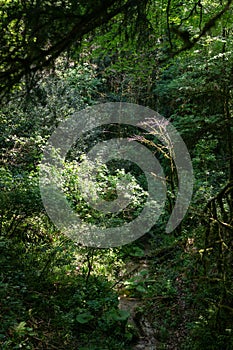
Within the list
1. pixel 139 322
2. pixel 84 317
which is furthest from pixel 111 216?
pixel 84 317

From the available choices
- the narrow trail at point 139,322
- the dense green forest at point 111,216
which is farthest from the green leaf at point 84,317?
the narrow trail at point 139,322

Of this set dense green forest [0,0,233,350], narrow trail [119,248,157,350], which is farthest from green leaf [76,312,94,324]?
narrow trail [119,248,157,350]

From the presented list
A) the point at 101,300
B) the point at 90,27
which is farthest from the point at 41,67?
the point at 101,300

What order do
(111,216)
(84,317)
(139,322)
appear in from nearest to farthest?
1. (84,317)
2. (139,322)
3. (111,216)

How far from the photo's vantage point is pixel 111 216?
6.09 meters

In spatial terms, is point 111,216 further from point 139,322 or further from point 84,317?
point 84,317

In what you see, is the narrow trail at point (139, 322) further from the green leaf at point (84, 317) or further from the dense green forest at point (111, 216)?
the green leaf at point (84, 317)

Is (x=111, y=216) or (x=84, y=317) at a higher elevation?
(x=111, y=216)

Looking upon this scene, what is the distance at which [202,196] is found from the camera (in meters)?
6.73

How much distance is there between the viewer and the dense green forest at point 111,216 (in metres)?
2.15

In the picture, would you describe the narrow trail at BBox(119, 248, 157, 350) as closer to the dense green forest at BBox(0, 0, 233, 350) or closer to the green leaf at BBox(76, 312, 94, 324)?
the dense green forest at BBox(0, 0, 233, 350)

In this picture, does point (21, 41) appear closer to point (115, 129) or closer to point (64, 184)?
point (64, 184)

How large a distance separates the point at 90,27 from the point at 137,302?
4.28m

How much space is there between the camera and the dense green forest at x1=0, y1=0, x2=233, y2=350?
7.07ft
